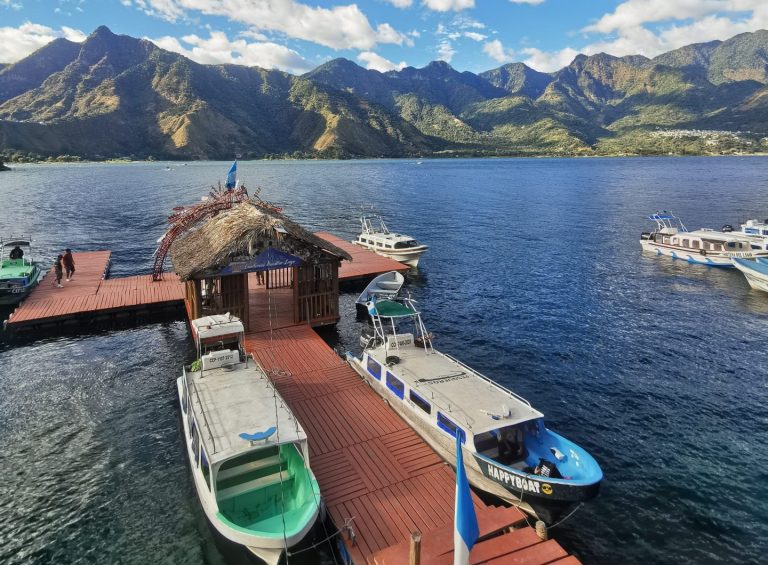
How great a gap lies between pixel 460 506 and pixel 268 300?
83.2ft

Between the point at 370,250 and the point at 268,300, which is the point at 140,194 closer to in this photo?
the point at 370,250

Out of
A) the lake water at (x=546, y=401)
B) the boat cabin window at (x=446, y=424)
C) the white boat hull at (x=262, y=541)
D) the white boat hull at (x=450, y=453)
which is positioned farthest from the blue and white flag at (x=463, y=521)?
the lake water at (x=546, y=401)

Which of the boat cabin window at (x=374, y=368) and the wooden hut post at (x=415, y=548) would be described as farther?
the boat cabin window at (x=374, y=368)

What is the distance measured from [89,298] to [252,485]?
26.2 metres

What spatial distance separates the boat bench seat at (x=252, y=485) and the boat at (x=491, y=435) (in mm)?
5722

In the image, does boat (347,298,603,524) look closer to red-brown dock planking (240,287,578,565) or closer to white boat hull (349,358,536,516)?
white boat hull (349,358,536,516)

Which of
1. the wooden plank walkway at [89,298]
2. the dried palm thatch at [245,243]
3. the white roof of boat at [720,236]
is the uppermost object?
the dried palm thatch at [245,243]

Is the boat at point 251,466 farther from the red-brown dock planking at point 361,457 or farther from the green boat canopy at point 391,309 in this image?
the green boat canopy at point 391,309

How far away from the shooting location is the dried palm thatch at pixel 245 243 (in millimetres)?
25250

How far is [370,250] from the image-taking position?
51375mm

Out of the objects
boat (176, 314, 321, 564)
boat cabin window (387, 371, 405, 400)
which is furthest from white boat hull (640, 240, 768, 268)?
boat (176, 314, 321, 564)

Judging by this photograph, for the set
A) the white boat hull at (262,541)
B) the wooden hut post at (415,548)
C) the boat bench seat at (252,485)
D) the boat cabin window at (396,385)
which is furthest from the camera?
the boat cabin window at (396,385)

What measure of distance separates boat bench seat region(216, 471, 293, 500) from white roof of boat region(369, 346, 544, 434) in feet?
19.8

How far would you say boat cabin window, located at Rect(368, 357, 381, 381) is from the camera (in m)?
21.2
